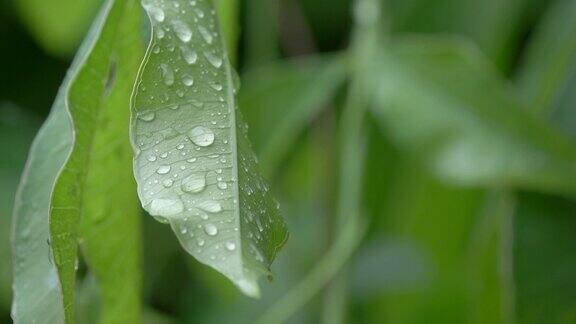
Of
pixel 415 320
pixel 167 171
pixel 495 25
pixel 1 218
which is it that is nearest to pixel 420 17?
pixel 495 25

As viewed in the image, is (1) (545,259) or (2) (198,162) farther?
(1) (545,259)

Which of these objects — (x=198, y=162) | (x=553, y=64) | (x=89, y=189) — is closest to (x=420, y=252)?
(x=553, y=64)

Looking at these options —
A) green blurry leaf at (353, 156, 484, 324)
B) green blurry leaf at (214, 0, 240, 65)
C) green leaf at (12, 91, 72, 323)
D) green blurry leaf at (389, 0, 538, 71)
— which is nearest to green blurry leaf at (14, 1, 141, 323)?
green leaf at (12, 91, 72, 323)

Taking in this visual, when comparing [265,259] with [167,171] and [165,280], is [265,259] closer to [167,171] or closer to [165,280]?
[167,171]

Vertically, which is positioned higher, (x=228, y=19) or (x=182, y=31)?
(x=182, y=31)

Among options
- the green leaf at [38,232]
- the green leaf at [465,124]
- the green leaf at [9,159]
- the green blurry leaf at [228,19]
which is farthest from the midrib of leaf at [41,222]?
the green leaf at [9,159]

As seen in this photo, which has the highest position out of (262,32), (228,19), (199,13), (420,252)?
(199,13)

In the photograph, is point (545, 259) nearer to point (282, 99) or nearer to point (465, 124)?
point (465, 124)

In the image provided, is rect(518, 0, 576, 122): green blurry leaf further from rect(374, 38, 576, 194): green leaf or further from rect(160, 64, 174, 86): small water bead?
rect(160, 64, 174, 86): small water bead

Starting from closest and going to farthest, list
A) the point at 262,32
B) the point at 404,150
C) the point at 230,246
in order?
the point at 230,246 < the point at 404,150 < the point at 262,32
